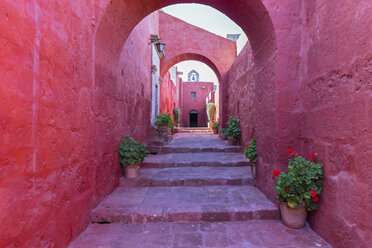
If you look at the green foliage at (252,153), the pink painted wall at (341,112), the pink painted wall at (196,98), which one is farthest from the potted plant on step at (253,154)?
Result: the pink painted wall at (196,98)

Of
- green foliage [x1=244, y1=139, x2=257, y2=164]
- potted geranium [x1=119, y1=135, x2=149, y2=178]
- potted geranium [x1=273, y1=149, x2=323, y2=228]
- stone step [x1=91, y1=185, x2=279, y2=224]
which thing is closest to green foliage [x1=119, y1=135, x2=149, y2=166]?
potted geranium [x1=119, y1=135, x2=149, y2=178]

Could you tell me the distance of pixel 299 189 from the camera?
214 centimetres

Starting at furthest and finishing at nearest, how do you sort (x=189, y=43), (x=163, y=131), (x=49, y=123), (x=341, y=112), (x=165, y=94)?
(x=165, y=94) → (x=189, y=43) → (x=163, y=131) → (x=341, y=112) → (x=49, y=123)

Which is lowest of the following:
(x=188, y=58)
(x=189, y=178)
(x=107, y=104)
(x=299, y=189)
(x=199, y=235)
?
(x=199, y=235)

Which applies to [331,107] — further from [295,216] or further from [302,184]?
[295,216]

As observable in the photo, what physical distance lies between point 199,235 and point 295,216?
3.47ft

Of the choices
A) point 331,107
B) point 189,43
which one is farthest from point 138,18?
point 189,43

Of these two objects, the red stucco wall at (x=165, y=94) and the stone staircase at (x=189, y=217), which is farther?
the red stucco wall at (x=165, y=94)

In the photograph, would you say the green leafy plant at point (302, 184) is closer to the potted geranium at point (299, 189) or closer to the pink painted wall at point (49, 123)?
the potted geranium at point (299, 189)

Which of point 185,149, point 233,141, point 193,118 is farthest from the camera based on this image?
point 193,118

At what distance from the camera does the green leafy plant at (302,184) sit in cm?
210

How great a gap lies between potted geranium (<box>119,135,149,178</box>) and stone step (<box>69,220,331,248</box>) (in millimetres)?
1190

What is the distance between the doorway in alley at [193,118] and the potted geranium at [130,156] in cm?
2218

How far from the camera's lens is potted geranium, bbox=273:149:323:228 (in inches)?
82.7
